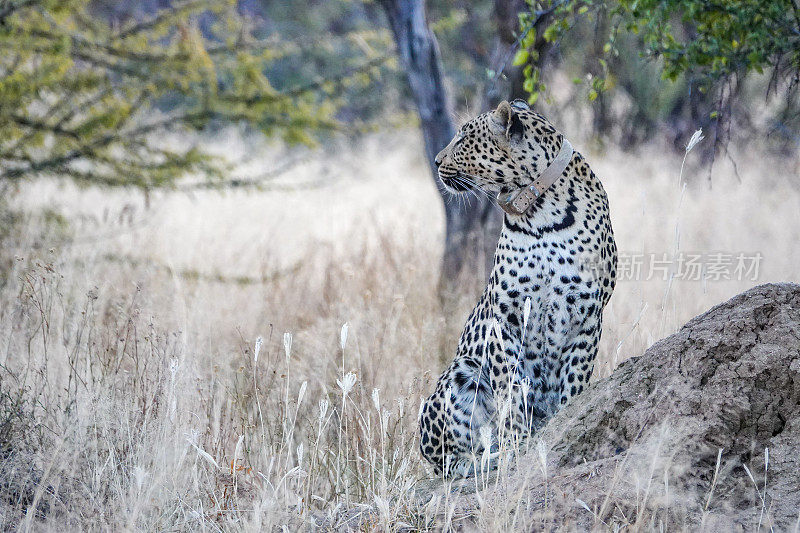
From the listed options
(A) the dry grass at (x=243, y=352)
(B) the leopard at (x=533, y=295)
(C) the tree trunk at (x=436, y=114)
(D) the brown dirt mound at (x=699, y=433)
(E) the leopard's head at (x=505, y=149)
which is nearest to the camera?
(D) the brown dirt mound at (x=699, y=433)

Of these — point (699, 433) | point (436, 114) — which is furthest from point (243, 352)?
point (436, 114)

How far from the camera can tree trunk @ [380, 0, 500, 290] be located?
284 inches

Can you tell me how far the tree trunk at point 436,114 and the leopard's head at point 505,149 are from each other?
2.53 meters

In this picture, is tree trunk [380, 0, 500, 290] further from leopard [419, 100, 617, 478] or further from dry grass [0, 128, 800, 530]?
leopard [419, 100, 617, 478]

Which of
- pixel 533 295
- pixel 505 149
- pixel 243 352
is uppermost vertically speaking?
pixel 505 149

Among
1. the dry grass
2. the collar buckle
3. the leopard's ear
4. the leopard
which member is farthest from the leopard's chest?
the leopard's ear

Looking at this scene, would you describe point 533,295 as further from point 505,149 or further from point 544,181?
point 505,149

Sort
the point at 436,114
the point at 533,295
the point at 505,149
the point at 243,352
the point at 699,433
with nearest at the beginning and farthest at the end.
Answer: the point at 699,433 < the point at 533,295 < the point at 505,149 < the point at 243,352 < the point at 436,114

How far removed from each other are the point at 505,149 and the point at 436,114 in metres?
2.93

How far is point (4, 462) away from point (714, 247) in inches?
328

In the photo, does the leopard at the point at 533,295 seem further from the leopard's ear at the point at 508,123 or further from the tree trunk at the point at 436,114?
the tree trunk at the point at 436,114

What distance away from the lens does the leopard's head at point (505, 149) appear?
174 inches

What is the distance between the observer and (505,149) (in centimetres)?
446

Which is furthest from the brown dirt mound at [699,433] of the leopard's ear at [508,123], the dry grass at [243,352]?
the leopard's ear at [508,123]
